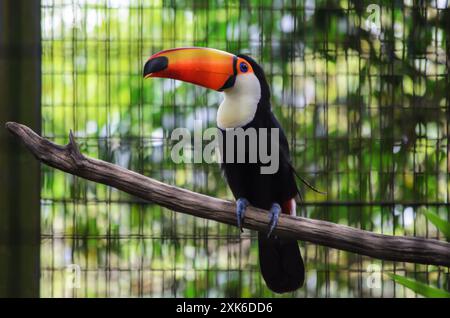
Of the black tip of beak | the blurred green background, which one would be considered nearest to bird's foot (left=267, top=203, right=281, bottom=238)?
the blurred green background

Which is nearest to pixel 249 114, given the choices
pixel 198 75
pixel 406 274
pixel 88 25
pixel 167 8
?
pixel 198 75

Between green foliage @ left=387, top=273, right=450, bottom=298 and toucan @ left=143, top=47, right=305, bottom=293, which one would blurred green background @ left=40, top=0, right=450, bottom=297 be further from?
green foliage @ left=387, top=273, right=450, bottom=298

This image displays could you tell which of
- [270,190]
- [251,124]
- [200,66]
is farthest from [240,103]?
[270,190]

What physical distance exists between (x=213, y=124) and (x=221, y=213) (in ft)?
2.00

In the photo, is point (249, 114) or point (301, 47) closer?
point (249, 114)

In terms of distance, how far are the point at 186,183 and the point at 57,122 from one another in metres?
0.57

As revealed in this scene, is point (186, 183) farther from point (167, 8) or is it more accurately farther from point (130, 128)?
point (167, 8)

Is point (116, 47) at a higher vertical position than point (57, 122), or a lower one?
higher

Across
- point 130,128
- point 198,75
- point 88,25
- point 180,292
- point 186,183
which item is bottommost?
point 180,292

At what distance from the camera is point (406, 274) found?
263 centimetres

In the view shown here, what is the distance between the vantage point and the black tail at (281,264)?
7.49ft

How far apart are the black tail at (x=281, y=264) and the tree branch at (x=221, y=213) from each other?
1.02 ft

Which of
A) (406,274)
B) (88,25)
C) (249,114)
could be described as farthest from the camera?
(406,274)

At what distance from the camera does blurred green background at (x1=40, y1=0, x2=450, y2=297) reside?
2480mm
